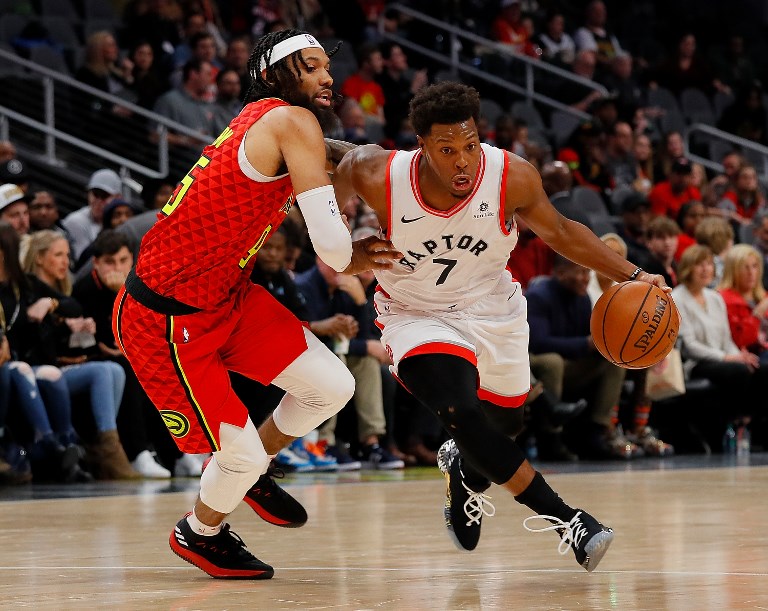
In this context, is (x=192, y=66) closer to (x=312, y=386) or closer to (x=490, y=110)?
(x=490, y=110)

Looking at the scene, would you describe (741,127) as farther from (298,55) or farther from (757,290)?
(298,55)

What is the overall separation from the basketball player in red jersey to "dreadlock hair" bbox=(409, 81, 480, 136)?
13.5 inches

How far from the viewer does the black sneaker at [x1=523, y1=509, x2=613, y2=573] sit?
14.1 feet

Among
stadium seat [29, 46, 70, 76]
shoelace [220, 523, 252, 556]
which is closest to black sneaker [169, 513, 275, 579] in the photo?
shoelace [220, 523, 252, 556]

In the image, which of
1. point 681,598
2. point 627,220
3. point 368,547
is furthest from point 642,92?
→ point 681,598

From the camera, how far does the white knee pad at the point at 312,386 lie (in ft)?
15.3

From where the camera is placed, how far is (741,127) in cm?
1689

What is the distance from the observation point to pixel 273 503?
493 cm

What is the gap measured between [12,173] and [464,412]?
5820 millimetres

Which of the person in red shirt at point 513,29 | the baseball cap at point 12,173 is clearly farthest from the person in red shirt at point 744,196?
the baseball cap at point 12,173

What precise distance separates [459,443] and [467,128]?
0.99 metres

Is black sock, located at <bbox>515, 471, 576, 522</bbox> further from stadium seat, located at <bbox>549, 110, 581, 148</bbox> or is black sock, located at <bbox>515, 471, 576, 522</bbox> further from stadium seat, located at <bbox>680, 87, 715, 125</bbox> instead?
stadium seat, located at <bbox>680, 87, 715, 125</bbox>

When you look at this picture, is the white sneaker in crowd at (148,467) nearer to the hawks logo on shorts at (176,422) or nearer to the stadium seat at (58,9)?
the hawks logo on shorts at (176,422)

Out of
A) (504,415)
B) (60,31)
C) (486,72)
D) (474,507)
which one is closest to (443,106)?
(504,415)
